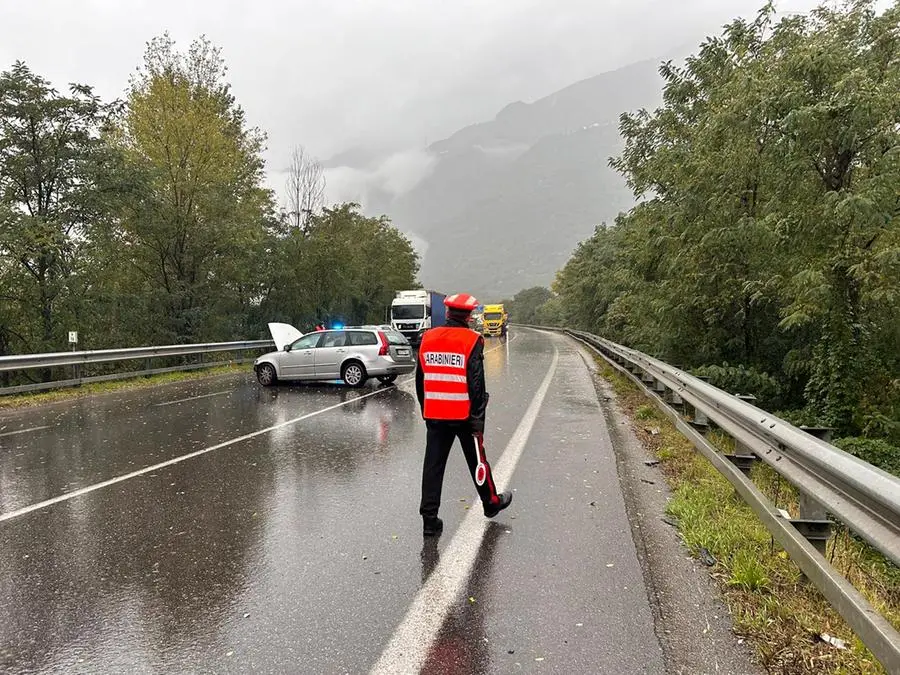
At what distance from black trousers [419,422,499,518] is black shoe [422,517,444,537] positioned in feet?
0.13

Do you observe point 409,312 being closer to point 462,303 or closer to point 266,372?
point 266,372

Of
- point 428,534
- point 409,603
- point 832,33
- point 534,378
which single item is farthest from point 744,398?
point 534,378

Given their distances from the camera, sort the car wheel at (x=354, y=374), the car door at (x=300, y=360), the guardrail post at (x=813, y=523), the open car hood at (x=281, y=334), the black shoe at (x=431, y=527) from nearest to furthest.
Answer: the guardrail post at (x=813, y=523)
the black shoe at (x=431, y=527)
the car wheel at (x=354, y=374)
the car door at (x=300, y=360)
the open car hood at (x=281, y=334)

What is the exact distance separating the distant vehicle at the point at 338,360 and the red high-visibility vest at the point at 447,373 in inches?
375

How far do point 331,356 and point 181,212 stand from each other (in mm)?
11545

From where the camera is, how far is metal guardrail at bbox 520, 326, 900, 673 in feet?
7.48

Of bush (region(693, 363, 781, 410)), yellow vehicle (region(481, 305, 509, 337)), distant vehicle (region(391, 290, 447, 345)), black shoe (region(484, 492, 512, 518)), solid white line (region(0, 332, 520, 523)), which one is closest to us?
black shoe (region(484, 492, 512, 518))

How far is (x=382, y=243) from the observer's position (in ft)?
156

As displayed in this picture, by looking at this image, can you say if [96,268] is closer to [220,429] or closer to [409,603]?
[220,429]

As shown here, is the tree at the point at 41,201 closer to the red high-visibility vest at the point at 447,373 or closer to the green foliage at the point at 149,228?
the green foliage at the point at 149,228

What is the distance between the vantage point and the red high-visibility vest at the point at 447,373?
452cm

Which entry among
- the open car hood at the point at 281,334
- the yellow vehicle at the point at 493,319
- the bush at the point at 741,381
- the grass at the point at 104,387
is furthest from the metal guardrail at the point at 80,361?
the yellow vehicle at the point at 493,319

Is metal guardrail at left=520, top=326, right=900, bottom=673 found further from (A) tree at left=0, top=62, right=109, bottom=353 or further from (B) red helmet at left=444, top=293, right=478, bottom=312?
(A) tree at left=0, top=62, right=109, bottom=353

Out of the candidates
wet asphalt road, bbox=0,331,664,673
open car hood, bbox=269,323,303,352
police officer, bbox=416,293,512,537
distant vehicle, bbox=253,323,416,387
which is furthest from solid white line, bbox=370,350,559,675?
open car hood, bbox=269,323,303,352
